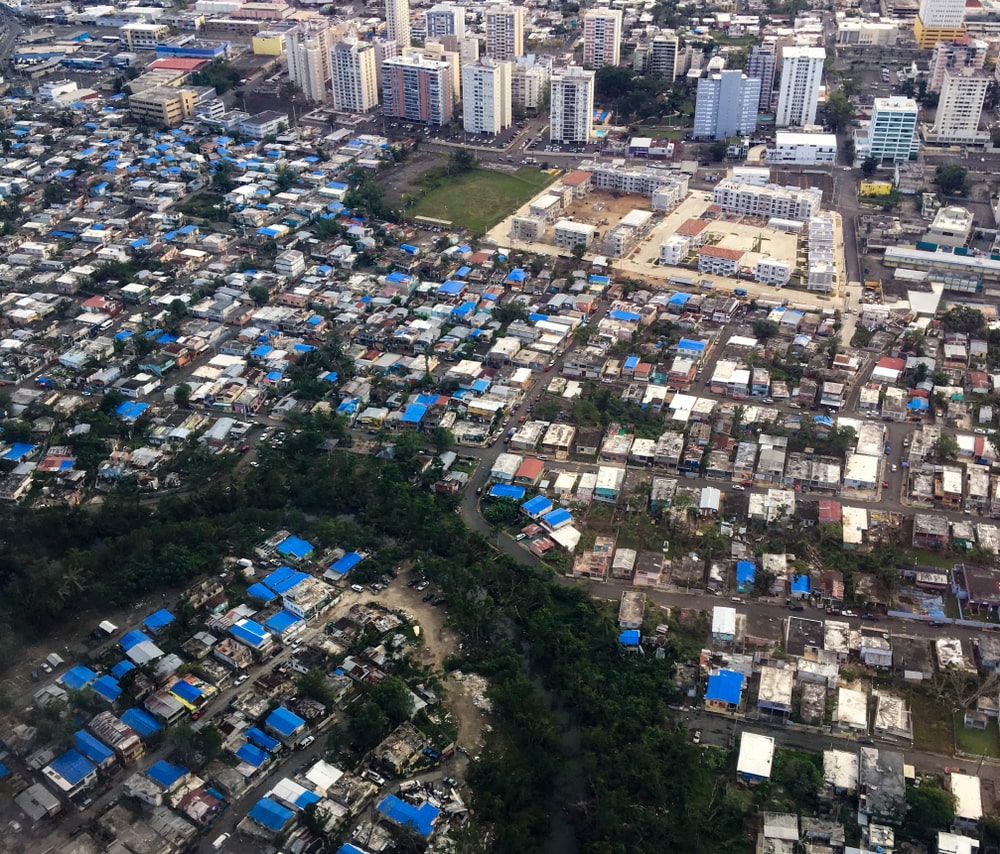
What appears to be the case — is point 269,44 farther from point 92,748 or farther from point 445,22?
point 92,748

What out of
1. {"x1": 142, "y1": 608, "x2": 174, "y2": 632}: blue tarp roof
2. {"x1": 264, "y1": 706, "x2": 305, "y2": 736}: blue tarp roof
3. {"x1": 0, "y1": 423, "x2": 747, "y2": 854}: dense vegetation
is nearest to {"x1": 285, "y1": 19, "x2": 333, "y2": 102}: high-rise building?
{"x1": 0, "y1": 423, "x2": 747, "y2": 854}: dense vegetation

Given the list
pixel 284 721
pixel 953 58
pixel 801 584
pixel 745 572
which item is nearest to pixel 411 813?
pixel 284 721

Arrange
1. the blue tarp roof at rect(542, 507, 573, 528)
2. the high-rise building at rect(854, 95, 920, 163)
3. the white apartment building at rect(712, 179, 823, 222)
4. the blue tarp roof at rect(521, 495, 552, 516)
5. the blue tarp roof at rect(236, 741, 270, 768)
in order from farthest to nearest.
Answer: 1. the high-rise building at rect(854, 95, 920, 163)
2. the white apartment building at rect(712, 179, 823, 222)
3. the blue tarp roof at rect(521, 495, 552, 516)
4. the blue tarp roof at rect(542, 507, 573, 528)
5. the blue tarp roof at rect(236, 741, 270, 768)

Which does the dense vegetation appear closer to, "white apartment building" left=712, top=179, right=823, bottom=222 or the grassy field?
the grassy field

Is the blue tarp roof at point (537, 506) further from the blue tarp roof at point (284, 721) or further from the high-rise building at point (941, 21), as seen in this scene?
the high-rise building at point (941, 21)

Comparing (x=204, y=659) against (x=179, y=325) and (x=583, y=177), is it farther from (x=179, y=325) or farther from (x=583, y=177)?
(x=583, y=177)

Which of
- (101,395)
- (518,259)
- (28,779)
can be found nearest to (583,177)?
(518,259)
